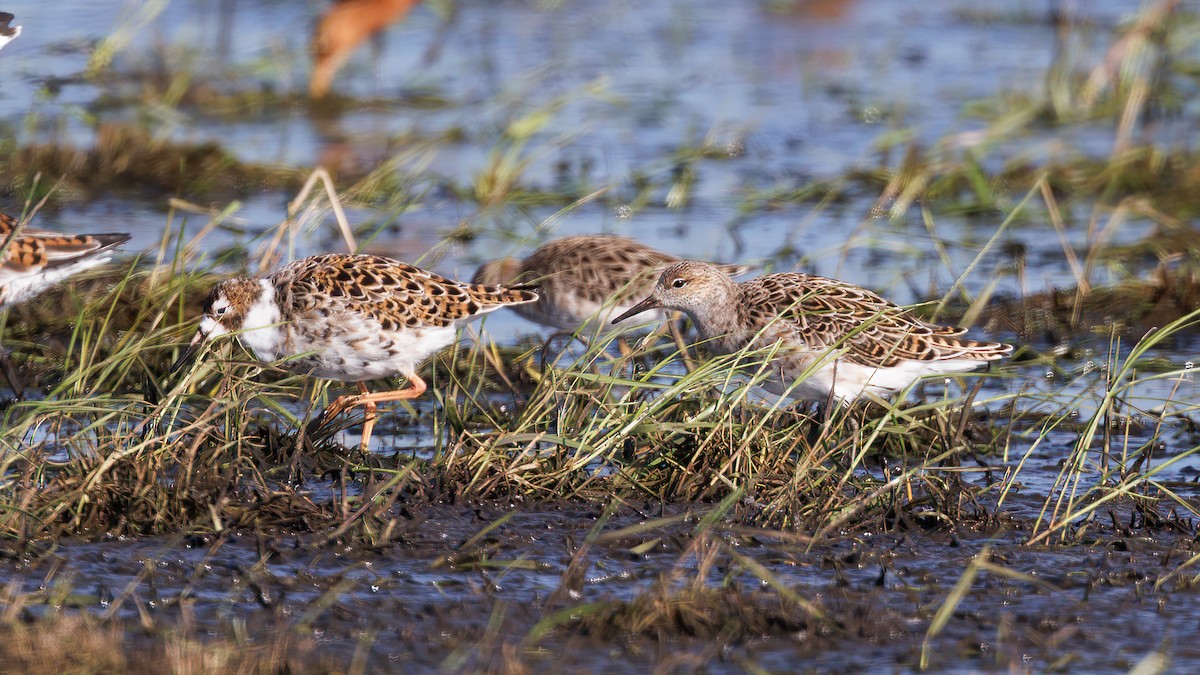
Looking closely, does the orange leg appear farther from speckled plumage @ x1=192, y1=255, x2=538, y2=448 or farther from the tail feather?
the tail feather

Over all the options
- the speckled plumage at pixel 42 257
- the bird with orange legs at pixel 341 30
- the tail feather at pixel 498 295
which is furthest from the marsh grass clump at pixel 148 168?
the tail feather at pixel 498 295

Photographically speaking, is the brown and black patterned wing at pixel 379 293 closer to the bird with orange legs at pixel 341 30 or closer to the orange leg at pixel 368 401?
the orange leg at pixel 368 401

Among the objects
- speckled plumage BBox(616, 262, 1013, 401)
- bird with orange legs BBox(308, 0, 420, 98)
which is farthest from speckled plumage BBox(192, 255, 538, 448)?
bird with orange legs BBox(308, 0, 420, 98)

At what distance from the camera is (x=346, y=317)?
22.9 feet

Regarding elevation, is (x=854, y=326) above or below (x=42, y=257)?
below

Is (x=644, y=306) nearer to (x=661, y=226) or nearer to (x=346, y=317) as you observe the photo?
(x=346, y=317)

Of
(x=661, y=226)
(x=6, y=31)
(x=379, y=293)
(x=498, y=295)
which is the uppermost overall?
(x=6, y=31)

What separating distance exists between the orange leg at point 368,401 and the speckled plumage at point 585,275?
3.87ft

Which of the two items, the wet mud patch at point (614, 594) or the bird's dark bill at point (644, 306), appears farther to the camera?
the bird's dark bill at point (644, 306)

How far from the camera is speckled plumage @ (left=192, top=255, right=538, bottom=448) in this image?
700 cm

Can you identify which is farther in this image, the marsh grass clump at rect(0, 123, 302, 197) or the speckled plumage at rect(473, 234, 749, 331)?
the marsh grass clump at rect(0, 123, 302, 197)

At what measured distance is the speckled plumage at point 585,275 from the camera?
336 inches

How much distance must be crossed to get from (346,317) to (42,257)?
77.2 inches

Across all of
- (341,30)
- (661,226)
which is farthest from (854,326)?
(341,30)
